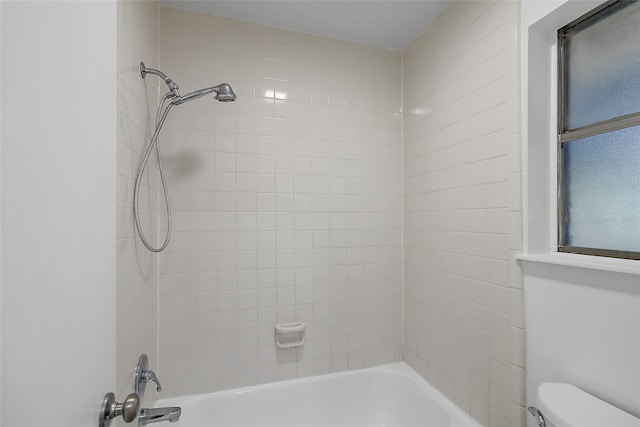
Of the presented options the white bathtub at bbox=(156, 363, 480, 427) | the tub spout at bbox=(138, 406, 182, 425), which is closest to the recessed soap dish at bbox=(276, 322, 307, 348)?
the white bathtub at bbox=(156, 363, 480, 427)

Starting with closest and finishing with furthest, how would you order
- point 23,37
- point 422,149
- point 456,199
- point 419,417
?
Result: point 23,37, point 456,199, point 419,417, point 422,149

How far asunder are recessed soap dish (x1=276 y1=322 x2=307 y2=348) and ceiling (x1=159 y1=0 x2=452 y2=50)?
1.78 meters

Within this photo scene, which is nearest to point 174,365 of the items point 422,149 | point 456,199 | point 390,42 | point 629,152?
point 456,199

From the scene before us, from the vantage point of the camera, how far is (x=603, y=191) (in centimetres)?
107

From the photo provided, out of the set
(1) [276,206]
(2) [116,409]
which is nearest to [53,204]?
(2) [116,409]

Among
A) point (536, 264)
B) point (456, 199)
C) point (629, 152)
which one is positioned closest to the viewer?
point (629, 152)

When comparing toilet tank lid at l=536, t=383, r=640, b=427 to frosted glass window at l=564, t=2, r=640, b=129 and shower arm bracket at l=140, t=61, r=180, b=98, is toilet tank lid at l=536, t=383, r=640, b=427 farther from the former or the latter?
shower arm bracket at l=140, t=61, r=180, b=98

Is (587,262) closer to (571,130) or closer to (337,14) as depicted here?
(571,130)

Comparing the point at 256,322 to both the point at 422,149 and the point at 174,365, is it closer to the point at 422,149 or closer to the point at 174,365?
the point at 174,365

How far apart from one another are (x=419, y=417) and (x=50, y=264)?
1882mm

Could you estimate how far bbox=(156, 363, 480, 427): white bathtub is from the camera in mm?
1576

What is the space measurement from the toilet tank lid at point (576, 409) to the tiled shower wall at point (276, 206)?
104cm

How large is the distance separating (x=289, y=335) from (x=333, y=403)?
502 millimetres

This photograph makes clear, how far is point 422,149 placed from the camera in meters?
1.80
